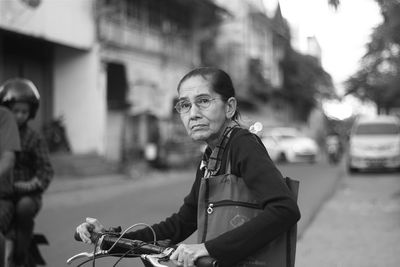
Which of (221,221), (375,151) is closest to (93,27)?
(375,151)

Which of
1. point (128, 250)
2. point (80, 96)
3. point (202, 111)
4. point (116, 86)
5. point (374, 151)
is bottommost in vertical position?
point (374, 151)

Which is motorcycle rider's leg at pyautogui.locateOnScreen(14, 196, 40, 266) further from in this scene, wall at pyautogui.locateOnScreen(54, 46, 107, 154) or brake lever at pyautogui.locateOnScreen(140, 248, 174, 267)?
wall at pyautogui.locateOnScreen(54, 46, 107, 154)

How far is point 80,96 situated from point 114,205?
9005mm

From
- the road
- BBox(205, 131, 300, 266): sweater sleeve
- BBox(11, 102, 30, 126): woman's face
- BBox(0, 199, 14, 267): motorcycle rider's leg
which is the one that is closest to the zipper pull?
BBox(205, 131, 300, 266): sweater sleeve

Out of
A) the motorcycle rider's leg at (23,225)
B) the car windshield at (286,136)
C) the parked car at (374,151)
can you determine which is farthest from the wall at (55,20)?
the car windshield at (286,136)

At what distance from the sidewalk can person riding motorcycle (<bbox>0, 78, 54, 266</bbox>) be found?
251 centimetres

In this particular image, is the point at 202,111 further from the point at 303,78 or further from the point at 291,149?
the point at 303,78

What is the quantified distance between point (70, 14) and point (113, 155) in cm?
600

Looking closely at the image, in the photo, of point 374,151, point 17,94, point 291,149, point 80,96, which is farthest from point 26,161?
point 291,149

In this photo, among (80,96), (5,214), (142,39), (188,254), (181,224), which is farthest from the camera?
(142,39)

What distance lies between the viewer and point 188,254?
1.97 metres

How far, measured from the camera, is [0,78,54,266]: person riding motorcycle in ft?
13.6

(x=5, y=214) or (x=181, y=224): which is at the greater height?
(x=181, y=224)

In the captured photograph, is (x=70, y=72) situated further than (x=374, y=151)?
Yes
